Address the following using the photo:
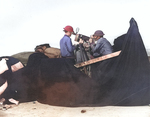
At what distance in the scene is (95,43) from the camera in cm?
480

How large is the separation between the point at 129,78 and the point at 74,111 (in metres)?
1.35

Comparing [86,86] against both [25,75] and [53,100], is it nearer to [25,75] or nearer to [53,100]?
[53,100]

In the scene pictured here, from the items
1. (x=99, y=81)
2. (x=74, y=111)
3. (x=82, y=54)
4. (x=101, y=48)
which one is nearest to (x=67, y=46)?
(x=82, y=54)

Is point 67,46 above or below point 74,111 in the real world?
above

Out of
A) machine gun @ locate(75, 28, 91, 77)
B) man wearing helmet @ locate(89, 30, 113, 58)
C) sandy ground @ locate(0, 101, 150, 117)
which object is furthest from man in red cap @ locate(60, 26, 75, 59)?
sandy ground @ locate(0, 101, 150, 117)

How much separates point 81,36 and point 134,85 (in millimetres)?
1688

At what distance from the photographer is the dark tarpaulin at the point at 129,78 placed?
4.02 metres

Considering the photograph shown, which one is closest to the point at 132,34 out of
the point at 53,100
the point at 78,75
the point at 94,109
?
the point at 78,75

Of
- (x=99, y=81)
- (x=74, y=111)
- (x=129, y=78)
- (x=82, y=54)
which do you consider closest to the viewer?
(x=74, y=111)

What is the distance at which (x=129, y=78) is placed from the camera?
Answer: 160 inches

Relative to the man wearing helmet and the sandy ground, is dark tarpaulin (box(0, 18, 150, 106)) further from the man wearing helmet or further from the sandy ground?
the man wearing helmet

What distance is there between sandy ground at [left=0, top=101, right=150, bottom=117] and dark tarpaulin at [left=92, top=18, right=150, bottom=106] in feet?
0.63

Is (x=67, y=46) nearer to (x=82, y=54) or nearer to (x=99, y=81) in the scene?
(x=82, y=54)

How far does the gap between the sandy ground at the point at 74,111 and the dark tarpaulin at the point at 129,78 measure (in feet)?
0.63
